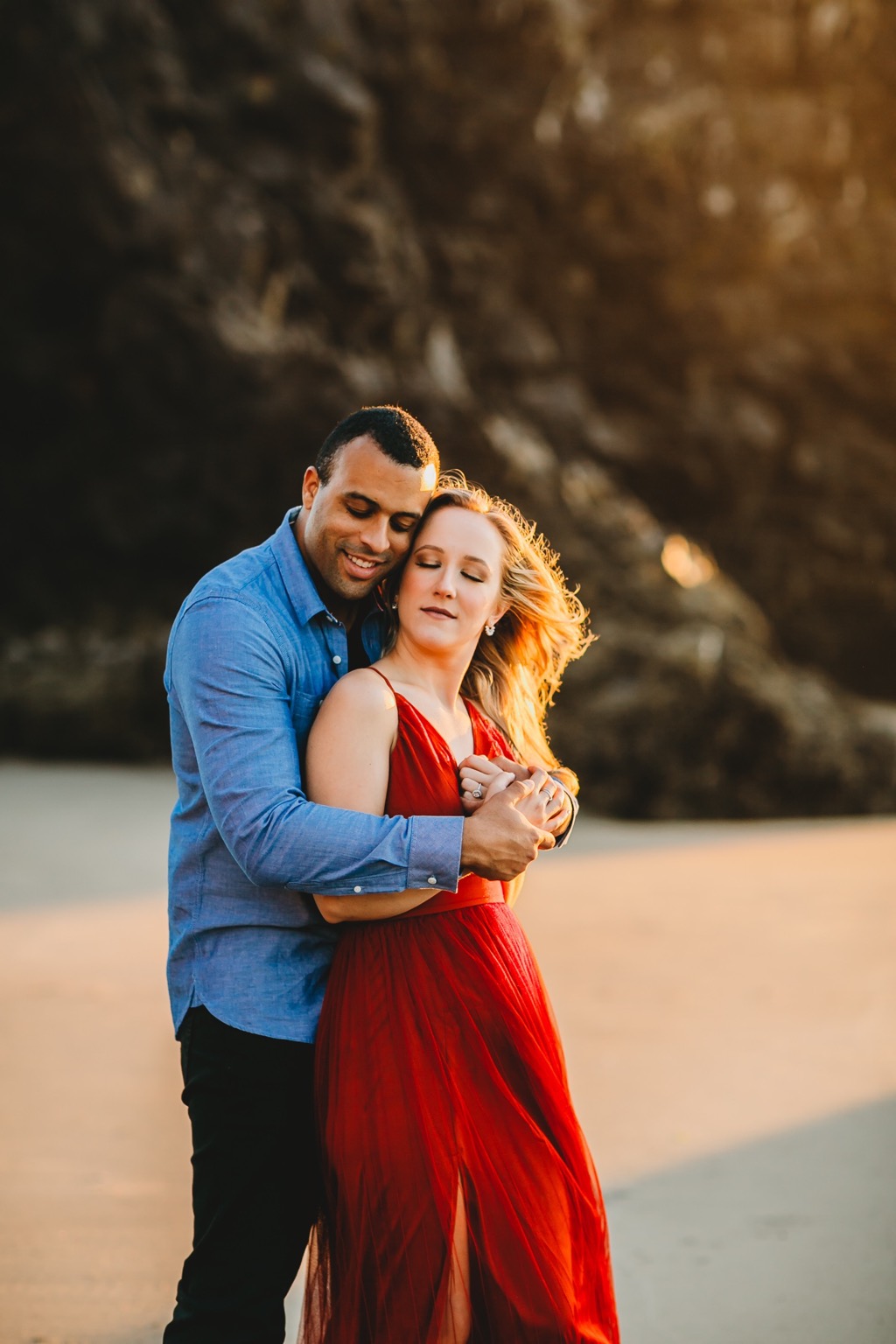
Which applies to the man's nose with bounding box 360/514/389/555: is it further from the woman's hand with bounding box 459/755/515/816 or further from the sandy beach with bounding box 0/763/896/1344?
the sandy beach with bounding box 0/763/896/1344

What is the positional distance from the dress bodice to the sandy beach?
1.68 m

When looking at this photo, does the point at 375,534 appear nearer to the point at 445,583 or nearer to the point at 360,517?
the point at 360,517

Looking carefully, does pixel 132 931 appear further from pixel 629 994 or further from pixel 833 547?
pixel 833 547

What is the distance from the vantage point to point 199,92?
48.0 feet

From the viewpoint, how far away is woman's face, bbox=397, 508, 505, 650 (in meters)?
2.33

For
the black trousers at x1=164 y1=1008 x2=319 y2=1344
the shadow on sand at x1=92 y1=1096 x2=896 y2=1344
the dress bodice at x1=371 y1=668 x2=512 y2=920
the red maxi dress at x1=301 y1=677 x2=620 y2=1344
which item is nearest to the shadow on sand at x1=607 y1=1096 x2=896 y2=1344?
the shadow on sand at x1=92 y1=1096 x2=896 y2=1344

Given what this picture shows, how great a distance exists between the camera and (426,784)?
214 centimetres

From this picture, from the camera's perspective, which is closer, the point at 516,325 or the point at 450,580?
the point at 450,580

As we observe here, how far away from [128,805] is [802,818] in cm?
573

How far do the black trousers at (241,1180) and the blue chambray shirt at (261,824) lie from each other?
5 centimetres

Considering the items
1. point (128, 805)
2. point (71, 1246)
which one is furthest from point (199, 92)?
point (71, 1246)

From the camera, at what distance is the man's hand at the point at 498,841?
2.02 meters

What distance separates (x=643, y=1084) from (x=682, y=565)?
28.3ft

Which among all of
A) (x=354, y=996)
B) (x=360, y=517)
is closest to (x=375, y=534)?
(x=360, y=517)
